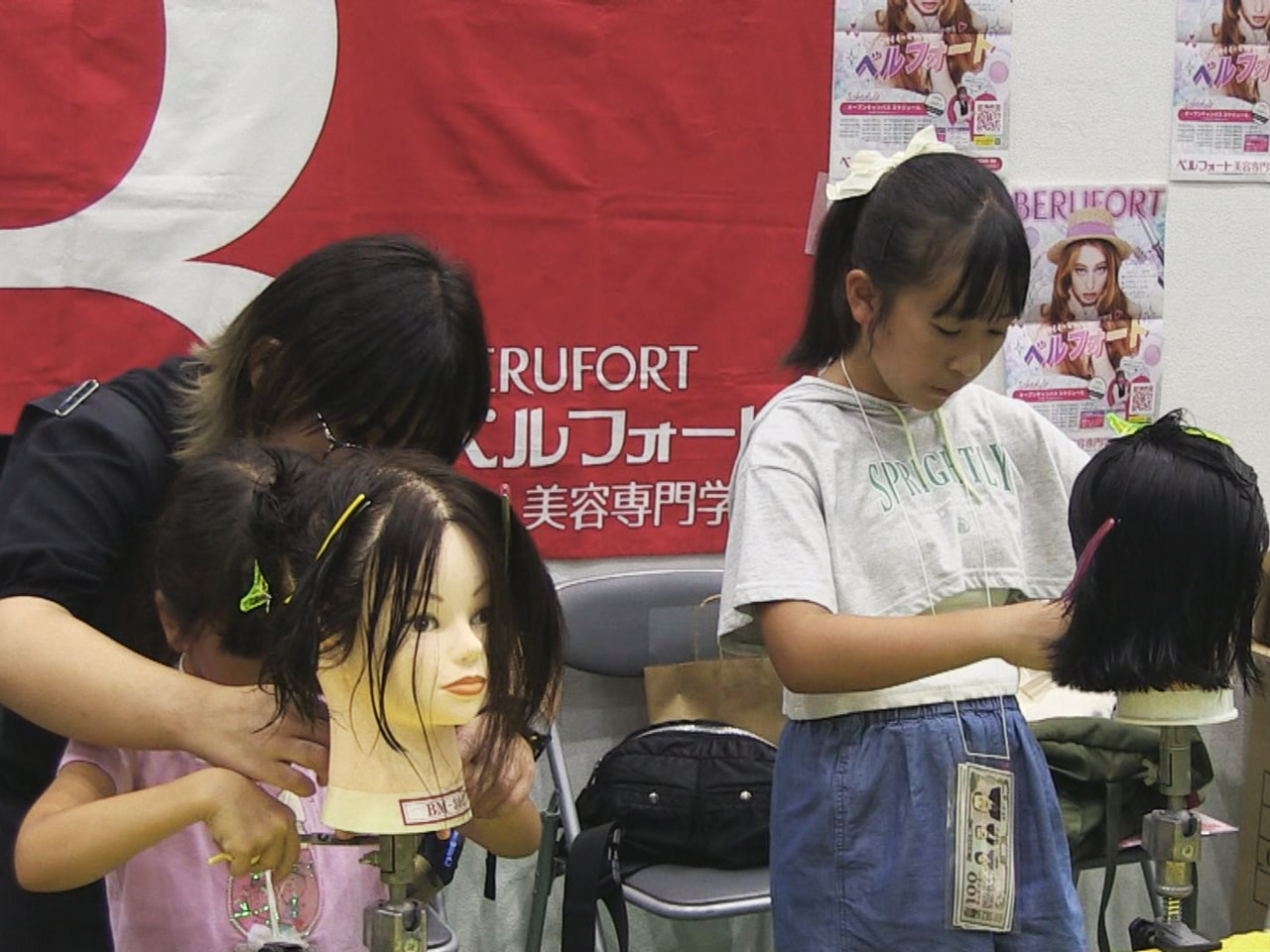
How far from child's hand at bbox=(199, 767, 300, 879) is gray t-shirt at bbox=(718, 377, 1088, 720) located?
0.57 metres

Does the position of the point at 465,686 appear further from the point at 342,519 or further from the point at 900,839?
the point at 900,839

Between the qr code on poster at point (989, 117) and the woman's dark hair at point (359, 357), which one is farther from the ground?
the qr code on poster at point (989, 117)

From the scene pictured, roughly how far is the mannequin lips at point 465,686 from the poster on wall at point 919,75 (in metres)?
1.79

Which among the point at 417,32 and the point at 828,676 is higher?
the point at 417,32

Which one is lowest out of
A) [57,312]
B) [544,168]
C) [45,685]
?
[45,685]

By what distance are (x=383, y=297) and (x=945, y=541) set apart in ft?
1.85

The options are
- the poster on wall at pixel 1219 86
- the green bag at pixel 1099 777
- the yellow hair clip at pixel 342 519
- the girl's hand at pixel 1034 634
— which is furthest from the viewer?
the poster on wall at pixel 1219 86

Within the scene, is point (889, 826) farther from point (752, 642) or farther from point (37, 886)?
point (37, 886)

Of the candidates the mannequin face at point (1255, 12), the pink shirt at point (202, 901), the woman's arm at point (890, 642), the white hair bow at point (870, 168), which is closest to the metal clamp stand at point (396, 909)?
the pink shirt at point (202, 901)

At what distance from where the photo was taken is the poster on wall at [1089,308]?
261cm

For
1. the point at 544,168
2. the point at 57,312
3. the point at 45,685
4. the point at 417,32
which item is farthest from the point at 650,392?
the point at 45,685

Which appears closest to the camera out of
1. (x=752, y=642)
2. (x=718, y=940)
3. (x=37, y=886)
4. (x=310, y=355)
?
(x=37, y=886)

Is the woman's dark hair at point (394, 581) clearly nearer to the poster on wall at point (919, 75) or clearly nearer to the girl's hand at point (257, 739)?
the girl's hand at point (257, 739)

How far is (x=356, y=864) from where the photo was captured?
1.13m
